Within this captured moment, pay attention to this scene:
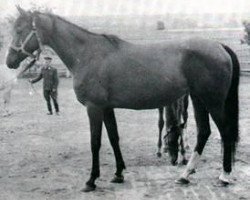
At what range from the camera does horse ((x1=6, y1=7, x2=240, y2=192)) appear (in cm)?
559

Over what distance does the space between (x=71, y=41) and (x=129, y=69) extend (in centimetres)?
86

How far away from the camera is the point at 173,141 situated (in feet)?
22.0

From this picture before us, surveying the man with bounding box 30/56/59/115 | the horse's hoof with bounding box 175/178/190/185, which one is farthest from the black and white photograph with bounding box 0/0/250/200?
the man with bounding box 30/56/59/115

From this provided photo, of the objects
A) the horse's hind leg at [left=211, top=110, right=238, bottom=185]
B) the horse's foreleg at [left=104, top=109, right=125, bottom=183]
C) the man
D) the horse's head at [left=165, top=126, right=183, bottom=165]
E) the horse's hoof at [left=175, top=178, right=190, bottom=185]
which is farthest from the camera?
the man

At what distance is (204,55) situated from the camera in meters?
5.61

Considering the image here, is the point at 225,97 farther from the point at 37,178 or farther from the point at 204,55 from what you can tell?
the point at 37,178

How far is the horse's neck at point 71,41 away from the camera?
573cm

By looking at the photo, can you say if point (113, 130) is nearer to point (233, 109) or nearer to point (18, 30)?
point (233, 109)

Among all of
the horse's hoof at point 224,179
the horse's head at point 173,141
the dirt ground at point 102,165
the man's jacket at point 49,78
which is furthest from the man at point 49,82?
the horse's hoof at point 224,179

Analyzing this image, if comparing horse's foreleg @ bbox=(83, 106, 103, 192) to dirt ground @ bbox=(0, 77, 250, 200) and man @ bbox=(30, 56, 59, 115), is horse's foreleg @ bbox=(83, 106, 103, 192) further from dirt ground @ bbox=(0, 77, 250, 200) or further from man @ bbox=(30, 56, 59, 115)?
man @ bbox=(30, 56, 59, 115)

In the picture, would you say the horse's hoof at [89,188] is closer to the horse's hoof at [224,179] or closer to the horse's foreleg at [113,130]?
the horse's foreleg at [113,130]

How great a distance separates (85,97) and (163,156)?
243 cm

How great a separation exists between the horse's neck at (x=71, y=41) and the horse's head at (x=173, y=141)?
1.86 metres

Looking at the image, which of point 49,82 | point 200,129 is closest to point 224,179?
point 200,129
